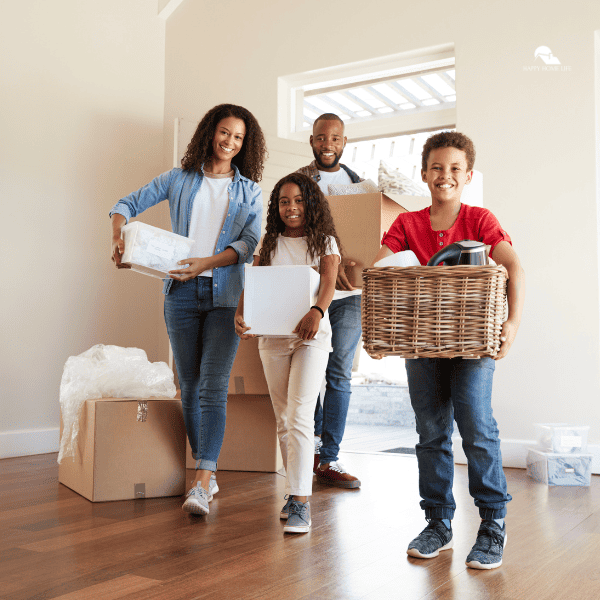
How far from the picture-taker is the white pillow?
7.84 ft

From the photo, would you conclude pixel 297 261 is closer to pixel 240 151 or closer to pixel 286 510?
pixel 240 151

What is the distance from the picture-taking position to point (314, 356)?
5.85 feet

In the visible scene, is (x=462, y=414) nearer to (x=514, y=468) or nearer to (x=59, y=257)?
(x=514, y=468)

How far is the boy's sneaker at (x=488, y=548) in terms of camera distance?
56.0 inches

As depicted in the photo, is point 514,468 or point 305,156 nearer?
point 514,468

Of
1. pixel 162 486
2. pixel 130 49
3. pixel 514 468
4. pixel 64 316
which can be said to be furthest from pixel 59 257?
pixel 514 468

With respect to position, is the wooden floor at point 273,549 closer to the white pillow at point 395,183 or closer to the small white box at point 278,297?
the small white box at point 278,297

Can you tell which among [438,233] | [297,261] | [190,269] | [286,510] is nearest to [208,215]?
[190,269]

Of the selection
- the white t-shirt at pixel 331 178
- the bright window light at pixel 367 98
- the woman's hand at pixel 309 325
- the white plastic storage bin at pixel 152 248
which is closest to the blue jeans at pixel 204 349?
the white plastic storage bin at pixel 152 248

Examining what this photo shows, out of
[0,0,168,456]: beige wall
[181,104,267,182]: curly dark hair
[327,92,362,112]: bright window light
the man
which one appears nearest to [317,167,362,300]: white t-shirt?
the man

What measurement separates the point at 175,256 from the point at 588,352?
74.8 inches

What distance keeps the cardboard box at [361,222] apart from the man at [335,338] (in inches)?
7.3

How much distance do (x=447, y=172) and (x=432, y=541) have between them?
2.86 feet

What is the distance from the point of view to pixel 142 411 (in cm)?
215
